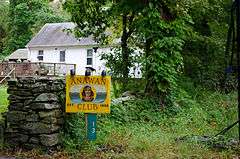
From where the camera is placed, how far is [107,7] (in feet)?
60.8

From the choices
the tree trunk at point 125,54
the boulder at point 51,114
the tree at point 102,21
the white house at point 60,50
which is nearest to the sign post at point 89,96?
the boulder at point 51,114

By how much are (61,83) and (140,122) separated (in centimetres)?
341

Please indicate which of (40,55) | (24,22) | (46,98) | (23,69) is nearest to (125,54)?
(46,98)

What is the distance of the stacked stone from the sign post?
28 cm

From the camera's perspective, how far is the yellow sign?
31.6 feet

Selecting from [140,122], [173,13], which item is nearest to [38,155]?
[140,122]

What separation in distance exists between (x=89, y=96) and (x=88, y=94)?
45 mm

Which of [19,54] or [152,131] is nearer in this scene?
[152,131]

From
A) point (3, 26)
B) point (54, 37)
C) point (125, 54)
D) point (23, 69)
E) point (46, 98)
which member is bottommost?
point (46, 98)

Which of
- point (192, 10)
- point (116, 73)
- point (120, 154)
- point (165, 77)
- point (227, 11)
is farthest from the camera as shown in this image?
point (227, 11)

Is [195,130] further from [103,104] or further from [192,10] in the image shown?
[192,10]

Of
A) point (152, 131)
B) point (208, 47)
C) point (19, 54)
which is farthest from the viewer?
point (19, 54)

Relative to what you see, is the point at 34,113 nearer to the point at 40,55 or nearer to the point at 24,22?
the point at 40,55

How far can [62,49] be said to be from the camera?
4981 cm
